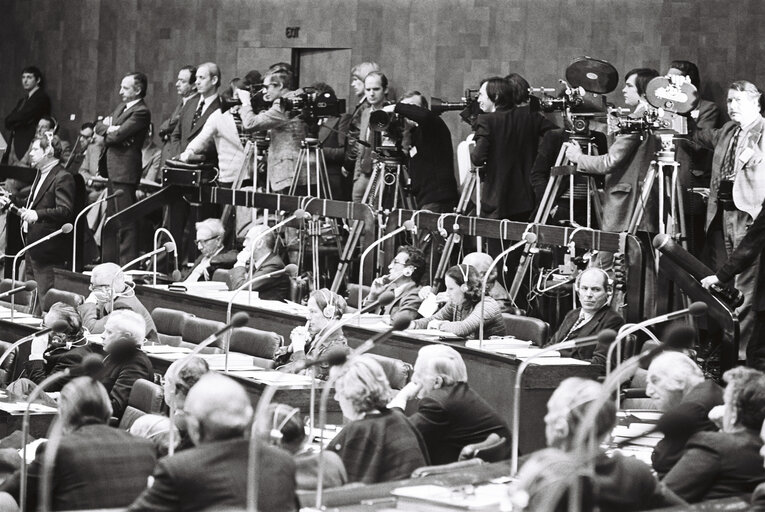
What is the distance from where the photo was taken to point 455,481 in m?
4.36

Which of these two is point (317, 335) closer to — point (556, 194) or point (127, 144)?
point (556, 194)

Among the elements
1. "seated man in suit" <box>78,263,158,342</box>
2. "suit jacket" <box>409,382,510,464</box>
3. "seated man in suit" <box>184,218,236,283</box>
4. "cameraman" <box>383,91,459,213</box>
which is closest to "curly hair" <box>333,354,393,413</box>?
"suit jacket" <box>409,382,510,464</box>

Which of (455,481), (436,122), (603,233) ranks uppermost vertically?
(436,122)

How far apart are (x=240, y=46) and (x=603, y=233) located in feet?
20.4

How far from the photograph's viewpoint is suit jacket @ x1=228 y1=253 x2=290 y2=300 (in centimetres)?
893

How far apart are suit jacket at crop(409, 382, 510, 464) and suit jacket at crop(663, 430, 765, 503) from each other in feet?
3.71

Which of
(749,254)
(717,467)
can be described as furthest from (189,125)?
(717,467)

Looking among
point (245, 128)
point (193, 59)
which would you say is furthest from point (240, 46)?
point (245, 128)

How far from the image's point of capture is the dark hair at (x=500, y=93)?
875 cm

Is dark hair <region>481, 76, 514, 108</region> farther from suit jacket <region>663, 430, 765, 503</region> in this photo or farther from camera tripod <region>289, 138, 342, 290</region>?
suit jacket <region>663, 430, 765, 503</region>

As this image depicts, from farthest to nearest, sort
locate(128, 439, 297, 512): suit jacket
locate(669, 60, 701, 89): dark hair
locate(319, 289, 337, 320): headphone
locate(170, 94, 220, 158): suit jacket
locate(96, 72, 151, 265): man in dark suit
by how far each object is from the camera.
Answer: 1. locate(96, 72, 151, 265): man in dark suit
2. locate(170, 94, 220, 158): suit jacket
3. locate(669, 60, 701, 89): dark hair
4. locate(319, 289, 337, 320): headphone
5. locate(128, 439, 297, 512): suit jacket

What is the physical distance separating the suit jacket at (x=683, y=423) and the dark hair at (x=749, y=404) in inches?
12.0

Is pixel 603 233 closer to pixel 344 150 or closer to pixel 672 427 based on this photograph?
pixel 672 427

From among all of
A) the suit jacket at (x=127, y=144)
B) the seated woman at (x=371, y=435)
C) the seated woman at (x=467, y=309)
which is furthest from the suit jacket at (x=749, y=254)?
the suit jacket at (x=127, y=144)
